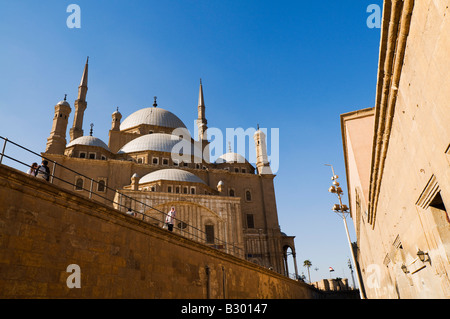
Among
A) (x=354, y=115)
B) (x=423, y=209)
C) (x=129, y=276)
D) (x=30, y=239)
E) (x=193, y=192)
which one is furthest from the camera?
(x=193, y=192)

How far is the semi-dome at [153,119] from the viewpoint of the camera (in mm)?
38656

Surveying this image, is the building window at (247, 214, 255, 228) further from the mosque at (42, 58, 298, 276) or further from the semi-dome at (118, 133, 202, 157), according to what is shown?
the semi-dome at (118, 133, 202, 157)

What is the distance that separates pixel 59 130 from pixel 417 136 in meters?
31.0

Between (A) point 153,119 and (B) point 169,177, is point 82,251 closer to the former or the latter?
(B) point 169,177

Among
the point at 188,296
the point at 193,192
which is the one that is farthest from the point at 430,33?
the point at 193,192

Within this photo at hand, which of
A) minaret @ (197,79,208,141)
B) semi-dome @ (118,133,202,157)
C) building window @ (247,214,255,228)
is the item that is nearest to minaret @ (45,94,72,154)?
semi-dome @ (118,133,202,157)

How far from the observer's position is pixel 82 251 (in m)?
6.59

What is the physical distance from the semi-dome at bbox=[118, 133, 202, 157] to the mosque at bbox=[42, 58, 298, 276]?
3.9 inches

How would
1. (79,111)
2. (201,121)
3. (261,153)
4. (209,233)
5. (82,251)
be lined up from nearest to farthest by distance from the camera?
(82,251), (209,233), (79,111), (261,153), (201,121)

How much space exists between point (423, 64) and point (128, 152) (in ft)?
100

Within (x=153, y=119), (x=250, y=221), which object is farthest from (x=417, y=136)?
(x=153, y=119)

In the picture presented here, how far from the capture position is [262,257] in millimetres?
29859

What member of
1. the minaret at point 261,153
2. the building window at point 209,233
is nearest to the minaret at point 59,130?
the building window at point 209,233

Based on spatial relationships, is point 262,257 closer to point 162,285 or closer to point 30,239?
point 162,285
